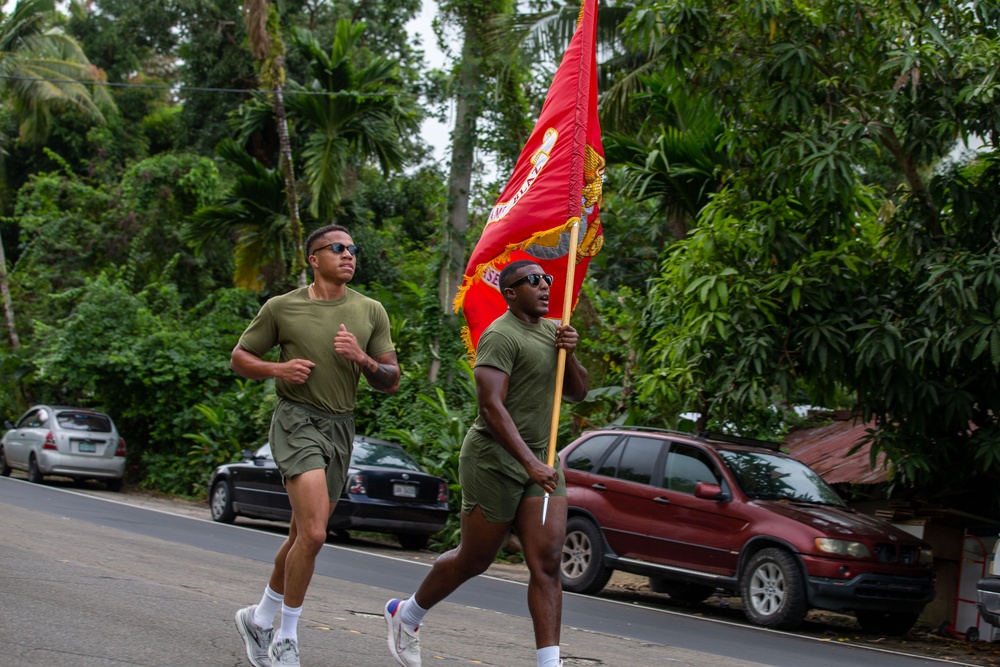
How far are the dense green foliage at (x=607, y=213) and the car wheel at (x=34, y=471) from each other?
2.30 meters

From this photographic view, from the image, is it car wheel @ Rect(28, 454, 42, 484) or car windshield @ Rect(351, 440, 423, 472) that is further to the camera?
car wheel @ Rect(28, 454, 42, 484)

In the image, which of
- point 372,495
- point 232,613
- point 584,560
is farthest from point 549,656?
point 372,495

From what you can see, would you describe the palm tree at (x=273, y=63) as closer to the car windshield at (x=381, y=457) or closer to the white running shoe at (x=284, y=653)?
the car windshield at (x=381, y=457)

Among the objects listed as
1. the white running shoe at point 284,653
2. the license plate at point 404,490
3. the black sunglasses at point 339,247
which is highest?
the black sunglasses at point 339,247

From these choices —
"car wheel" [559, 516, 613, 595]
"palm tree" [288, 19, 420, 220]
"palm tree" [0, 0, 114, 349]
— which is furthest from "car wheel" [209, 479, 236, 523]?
"palm tree" [0, 0, 114, 349]

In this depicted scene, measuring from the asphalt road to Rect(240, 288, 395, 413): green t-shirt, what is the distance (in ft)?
4.55

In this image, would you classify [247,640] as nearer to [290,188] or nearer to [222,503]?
[222,503]

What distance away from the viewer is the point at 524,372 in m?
5.52

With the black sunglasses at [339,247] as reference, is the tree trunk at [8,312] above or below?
above

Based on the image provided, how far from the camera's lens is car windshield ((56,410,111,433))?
869 inches

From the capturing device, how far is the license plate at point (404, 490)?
1512cm

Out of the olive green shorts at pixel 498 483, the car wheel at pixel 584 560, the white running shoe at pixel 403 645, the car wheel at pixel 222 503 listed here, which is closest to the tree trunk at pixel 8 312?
the car wheel at pixel 222 503

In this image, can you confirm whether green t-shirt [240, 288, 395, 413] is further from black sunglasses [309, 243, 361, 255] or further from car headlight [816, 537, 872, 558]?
car headlight [816, 537, 872, 558]

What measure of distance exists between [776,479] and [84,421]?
15.3 meters
